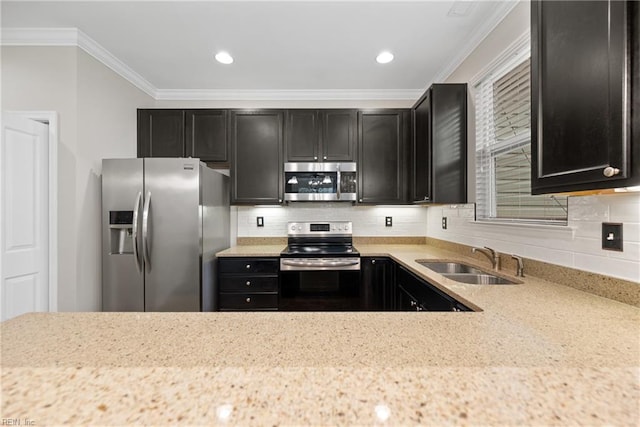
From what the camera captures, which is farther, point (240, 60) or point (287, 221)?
point (287, 221)

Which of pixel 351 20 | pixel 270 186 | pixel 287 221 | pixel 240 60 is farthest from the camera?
pixel 287 221

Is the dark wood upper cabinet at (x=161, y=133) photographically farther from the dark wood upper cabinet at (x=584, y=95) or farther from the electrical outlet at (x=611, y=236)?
the electrical outlet at (x=611, y=236)

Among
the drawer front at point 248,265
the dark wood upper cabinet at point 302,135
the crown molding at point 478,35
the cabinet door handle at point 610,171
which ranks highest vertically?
the crown molding at point 478,35

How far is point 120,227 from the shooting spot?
2.37 m

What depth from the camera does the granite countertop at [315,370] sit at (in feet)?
1.41

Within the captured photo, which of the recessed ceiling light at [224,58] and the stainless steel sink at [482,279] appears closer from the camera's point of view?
the stainless steel sink at [482,279]

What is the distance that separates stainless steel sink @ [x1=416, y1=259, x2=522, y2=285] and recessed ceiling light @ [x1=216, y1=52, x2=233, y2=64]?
2423mm

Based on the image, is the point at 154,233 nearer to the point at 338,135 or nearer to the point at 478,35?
the point at 338,135

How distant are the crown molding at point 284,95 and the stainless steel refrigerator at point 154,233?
46.7 inches

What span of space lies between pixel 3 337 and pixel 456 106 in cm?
281

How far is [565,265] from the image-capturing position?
1431 millimetres

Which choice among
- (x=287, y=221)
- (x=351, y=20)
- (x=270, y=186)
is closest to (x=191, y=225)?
(x=270, y=186)

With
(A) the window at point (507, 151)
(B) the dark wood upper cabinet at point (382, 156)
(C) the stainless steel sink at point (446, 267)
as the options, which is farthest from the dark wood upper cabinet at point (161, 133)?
(A) the window at point (507, 151)

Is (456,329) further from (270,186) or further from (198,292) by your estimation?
(270,186)
